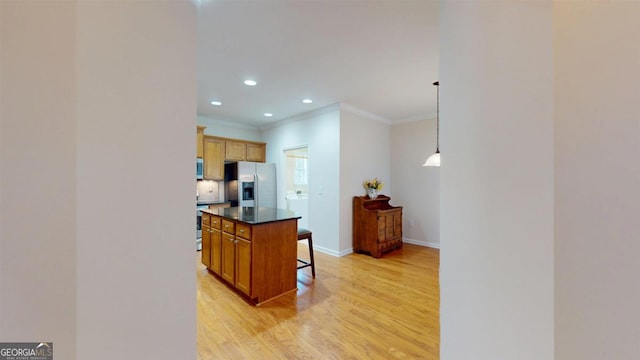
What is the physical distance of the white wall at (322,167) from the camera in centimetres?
428

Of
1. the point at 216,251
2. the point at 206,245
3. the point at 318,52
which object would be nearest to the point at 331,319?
the point at 216,251

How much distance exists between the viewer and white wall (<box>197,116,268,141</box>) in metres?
5.15

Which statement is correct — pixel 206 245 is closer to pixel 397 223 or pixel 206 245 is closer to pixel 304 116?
pixel 304 116

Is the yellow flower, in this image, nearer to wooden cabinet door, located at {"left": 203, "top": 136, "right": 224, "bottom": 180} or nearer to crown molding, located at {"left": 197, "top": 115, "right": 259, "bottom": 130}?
wooden cabinet door, located at {"left": 203, "top": 136, "right": 224, "bottom": 180}

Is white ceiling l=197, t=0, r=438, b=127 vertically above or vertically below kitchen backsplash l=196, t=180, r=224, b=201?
above

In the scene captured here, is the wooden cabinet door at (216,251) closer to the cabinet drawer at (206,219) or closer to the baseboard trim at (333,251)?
the cabinet drawer at (206,219)

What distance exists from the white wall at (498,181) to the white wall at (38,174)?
1420 mm

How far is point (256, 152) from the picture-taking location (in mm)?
5633

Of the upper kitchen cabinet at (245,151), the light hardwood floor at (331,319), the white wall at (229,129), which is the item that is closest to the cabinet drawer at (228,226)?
the light hardwood floor at (331,319)

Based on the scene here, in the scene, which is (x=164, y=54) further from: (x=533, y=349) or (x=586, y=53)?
(x=533, y=349)

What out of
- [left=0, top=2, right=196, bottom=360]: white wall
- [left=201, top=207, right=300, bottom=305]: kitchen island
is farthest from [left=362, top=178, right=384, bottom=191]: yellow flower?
[left=0, top=2, right=196, bottom=360]: white wall

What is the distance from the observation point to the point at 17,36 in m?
0.66

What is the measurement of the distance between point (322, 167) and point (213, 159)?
7.11 feet

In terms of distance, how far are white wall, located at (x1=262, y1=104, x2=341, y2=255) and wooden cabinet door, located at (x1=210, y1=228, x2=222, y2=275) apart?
1.89m
